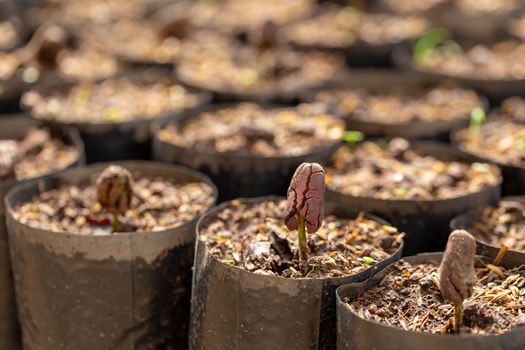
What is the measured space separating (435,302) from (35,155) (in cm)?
184

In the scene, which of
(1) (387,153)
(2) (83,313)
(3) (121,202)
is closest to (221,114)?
(1) (387,153)

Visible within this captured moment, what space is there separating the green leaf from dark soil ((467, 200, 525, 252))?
1.97 m

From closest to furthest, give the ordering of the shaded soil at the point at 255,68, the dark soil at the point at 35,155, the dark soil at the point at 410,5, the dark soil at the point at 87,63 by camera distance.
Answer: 1. the dark soil at the point at 35,155
2. the shaded soil at the point at 255,68
3. the dark soil at the point at 87,63
4. the dark soil at the point at 410,5

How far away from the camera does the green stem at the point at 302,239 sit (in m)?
1.88

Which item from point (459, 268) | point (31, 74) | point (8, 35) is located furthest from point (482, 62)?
point (8, 35)

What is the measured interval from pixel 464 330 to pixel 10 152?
1968 millimetres

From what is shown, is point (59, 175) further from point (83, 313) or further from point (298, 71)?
point (298, 71)

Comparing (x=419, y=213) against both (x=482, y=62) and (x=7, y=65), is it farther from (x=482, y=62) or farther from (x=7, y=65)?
(x=7, y=65)

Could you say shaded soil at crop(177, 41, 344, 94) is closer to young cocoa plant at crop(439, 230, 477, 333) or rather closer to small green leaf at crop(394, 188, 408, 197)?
small green leaf at crop(394, 188, 408, 197)

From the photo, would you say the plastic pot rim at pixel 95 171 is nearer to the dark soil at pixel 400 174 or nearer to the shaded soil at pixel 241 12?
the dark soil at pixel 400 174

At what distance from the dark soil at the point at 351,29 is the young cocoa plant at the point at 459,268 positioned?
9.37ft

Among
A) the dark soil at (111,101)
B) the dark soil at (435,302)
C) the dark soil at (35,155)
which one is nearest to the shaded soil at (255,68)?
the dark soil at (111,101)

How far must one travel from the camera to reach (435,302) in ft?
5.83

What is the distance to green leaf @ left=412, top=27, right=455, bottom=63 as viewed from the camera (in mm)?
4289
